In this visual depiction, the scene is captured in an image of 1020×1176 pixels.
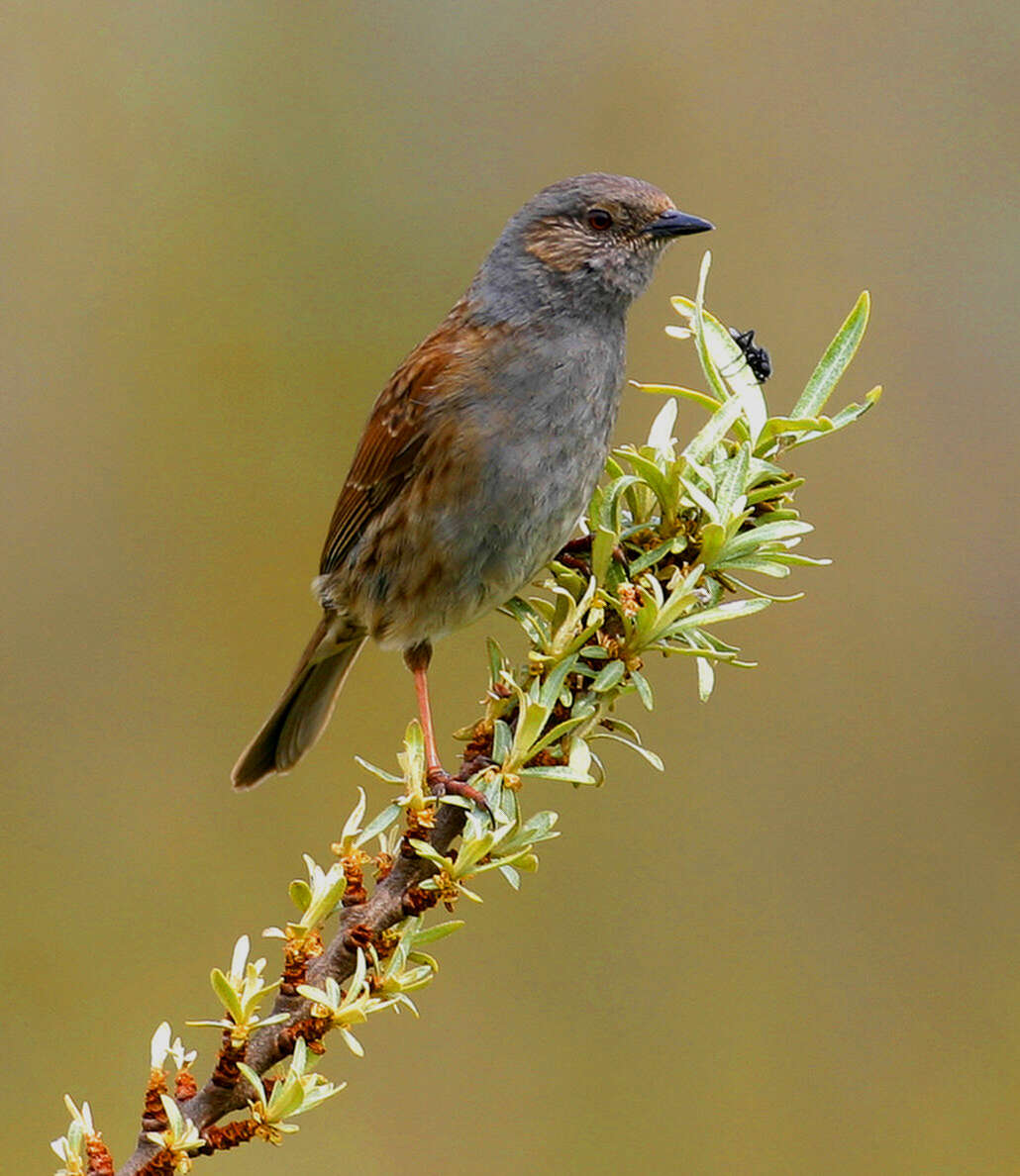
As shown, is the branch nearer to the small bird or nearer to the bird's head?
the small bird

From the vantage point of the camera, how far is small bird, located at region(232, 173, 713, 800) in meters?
3.63

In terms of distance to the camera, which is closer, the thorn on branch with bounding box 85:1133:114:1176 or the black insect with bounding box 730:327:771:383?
the thorn on branch with bounding box 85:1133:114:1176

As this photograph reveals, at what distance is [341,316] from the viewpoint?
5387mm

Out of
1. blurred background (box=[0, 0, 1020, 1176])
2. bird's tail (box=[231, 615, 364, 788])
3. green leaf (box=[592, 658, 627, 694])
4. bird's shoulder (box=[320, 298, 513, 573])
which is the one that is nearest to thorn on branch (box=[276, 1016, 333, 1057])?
green leaf (box=[592, 658, 627, 694])

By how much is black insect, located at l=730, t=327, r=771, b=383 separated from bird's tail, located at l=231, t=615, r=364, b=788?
1.61 m

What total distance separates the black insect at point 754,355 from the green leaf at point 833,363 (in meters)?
0.20

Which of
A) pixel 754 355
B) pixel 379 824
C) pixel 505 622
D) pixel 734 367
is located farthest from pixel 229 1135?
pixel 505 622

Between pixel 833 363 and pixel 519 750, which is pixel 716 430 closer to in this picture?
pixel 833 363

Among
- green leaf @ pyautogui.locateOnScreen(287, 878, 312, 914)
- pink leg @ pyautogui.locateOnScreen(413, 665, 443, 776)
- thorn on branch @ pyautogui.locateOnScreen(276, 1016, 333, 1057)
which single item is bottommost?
thorn on branch @ pyautogui.locateOnScreen(276, 1016, 333, 1057)

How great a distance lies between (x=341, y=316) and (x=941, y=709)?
2.36 m

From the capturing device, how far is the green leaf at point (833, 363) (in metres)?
2.29

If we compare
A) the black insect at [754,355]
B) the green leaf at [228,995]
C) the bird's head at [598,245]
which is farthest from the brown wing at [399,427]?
the green leaf at [228,995]

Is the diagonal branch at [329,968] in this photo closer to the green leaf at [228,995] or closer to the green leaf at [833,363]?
the green leaf at [228,995]

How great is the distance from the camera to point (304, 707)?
3.92 m
